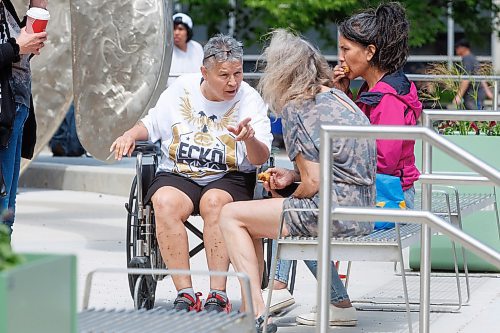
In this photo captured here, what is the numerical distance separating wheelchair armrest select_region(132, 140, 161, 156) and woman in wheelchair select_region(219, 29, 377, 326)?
2.29 feet

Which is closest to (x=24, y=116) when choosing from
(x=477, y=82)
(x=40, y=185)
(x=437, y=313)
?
(x=437, y=313)

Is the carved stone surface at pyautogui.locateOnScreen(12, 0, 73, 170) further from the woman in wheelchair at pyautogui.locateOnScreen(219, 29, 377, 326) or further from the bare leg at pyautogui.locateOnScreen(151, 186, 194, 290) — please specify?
the woman in wheelchair at pyautogui.locateOnScreen(219, 29, 377, 326)

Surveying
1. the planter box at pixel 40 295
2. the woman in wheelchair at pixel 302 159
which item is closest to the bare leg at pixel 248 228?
the woman in wheelchair at pixel 302 159

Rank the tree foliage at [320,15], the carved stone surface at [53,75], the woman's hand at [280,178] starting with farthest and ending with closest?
the tree foliage at [320,15]
the carved stone surface at [53,75]
the woman's hand at [280,178]

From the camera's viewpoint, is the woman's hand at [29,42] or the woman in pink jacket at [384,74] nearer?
the woman's hand at [29,42]

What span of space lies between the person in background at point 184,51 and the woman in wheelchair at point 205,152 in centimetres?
482

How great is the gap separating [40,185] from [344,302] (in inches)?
267

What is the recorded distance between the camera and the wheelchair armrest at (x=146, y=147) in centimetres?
568

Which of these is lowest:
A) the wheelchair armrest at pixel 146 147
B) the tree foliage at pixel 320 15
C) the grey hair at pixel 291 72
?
the wheelchair armrest at pixel 146 147

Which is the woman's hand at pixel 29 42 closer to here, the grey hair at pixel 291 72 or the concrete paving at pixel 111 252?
the grey hair at pixel 291 72

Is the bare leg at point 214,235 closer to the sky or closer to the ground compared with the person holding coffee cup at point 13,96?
closer to the ground

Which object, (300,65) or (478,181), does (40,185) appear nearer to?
(300,65)

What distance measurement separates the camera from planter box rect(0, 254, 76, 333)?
7.29 feet

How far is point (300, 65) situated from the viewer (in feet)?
17.0
